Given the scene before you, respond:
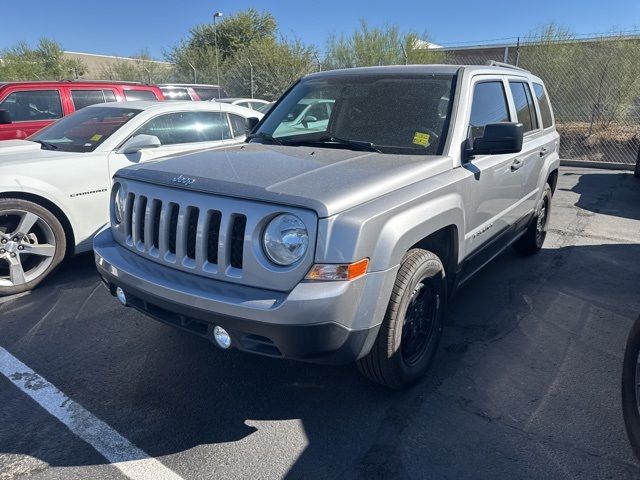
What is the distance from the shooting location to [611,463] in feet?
8.03

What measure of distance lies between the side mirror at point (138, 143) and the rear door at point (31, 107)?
3572mm

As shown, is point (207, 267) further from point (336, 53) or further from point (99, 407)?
point (336, 53)

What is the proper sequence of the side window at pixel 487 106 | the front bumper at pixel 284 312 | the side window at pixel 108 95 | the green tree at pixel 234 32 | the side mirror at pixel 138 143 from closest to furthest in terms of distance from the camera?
1. the front bumper at pixel 284 312
2. the side window at pixel 487 106
3. the side mirror at pixel 138 143
4. the side window at pixel 108 95
5. the green tree at pixel 234 32

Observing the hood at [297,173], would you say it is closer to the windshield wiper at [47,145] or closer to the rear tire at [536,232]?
the windshield wiper at [47,145]

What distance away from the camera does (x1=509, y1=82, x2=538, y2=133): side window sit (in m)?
4.31

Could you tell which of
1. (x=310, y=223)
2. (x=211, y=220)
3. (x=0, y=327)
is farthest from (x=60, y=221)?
(x=310, y=223)

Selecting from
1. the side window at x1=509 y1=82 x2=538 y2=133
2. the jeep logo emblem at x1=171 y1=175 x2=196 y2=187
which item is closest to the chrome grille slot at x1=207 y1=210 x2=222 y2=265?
the jeep logo emblem at x1=171 y1=175 x2=196 y2=187

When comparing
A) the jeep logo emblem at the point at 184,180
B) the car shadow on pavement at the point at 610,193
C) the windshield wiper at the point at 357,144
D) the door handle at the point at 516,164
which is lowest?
the car shadow on pavement at the point at 610,193

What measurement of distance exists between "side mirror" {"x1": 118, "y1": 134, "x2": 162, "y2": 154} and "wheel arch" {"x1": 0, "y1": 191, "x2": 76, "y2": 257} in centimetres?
84

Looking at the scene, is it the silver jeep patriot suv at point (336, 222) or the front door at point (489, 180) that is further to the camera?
the front door at point (489, 180)

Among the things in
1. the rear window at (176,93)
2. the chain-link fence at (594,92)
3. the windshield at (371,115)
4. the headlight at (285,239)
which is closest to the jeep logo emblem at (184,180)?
the headlight at (285,239)

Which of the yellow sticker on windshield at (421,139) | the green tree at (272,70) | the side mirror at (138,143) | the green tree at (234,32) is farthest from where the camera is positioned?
the green tree at (234,32)

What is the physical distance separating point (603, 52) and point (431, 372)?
13299 mm

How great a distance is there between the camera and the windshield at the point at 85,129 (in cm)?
502
